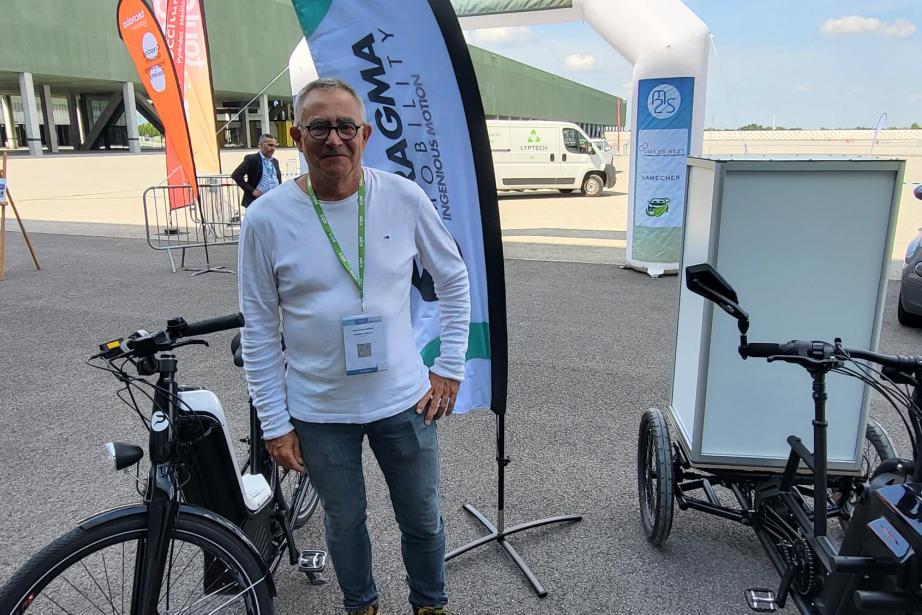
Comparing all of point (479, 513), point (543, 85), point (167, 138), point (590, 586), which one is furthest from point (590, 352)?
point (543, 85)

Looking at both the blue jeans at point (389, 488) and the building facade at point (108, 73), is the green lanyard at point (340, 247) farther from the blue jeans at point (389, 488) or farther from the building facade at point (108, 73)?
the building facade at point (108, 73)

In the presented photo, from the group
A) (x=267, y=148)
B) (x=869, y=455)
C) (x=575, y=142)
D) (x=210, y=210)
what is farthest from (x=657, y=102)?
(x=575, y=142)

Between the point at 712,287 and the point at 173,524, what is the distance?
166 centimetres

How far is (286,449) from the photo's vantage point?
2.14m

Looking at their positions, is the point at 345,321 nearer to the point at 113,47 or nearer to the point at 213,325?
the point at 213,325

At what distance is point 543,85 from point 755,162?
78907 mm

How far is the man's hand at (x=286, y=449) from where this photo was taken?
213 cm

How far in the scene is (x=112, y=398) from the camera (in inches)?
193

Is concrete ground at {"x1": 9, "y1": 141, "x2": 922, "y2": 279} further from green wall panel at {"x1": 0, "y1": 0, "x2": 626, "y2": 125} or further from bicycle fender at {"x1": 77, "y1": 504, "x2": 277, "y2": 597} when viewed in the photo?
green wall panel at {"x1": 0, "y1": 0, "x2": 626, "y2": 125}

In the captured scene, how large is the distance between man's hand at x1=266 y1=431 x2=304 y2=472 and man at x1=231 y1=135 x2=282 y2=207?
27.1 feet

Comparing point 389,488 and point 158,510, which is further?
point 389,488

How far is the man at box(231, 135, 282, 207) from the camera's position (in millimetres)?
9867


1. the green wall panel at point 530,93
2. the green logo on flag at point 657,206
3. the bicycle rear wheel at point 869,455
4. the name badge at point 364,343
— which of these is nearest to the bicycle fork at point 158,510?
the name badge at point 364,343

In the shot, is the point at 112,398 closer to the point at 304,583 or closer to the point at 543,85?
the point at 304,583
